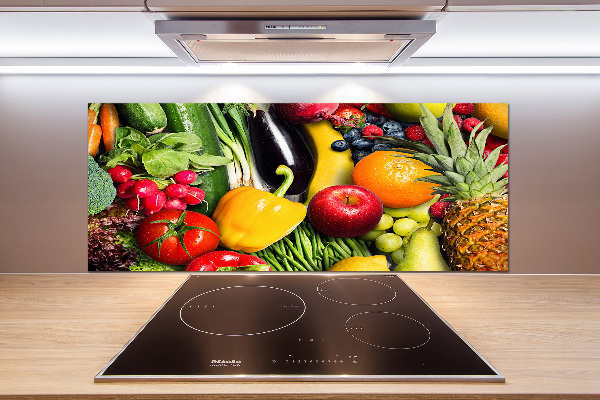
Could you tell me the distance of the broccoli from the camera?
1.37m

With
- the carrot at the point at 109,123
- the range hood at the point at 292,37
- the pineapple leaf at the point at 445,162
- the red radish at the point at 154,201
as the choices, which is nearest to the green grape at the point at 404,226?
the pineapple leaf at the point at 445,162

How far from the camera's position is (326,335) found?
32.2 inches

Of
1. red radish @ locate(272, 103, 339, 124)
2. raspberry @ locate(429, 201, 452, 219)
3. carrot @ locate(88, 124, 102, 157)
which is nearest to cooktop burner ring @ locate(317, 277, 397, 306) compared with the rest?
raspberry @ locate(429, 201, 452, 219)

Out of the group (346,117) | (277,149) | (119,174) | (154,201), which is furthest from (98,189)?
(346,117)

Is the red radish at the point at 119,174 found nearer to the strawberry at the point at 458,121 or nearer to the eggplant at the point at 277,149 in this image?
the eggplant at the point at 277,149

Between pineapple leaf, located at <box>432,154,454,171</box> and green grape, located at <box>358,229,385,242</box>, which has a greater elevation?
pineapple leaf, located at <box>432,154,454,171</box>

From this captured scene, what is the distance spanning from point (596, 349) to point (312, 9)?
0.89m

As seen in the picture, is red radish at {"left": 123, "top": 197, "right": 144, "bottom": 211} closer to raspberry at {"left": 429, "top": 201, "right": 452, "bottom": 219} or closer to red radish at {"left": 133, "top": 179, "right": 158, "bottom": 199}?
red radish at {"left": 133, "top": 179, "right": 158, "bottom": 199}

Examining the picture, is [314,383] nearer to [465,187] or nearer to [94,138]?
[465,187]

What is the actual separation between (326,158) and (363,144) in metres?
0.14

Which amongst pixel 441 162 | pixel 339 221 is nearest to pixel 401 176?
pixel 441 162

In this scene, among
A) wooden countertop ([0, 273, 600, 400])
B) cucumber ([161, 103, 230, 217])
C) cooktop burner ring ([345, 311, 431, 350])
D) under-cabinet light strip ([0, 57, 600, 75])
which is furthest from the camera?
cucumber ([161, 103, 230, 217])

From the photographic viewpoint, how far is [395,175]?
54.4 inches

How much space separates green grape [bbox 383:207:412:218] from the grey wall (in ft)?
1.24
